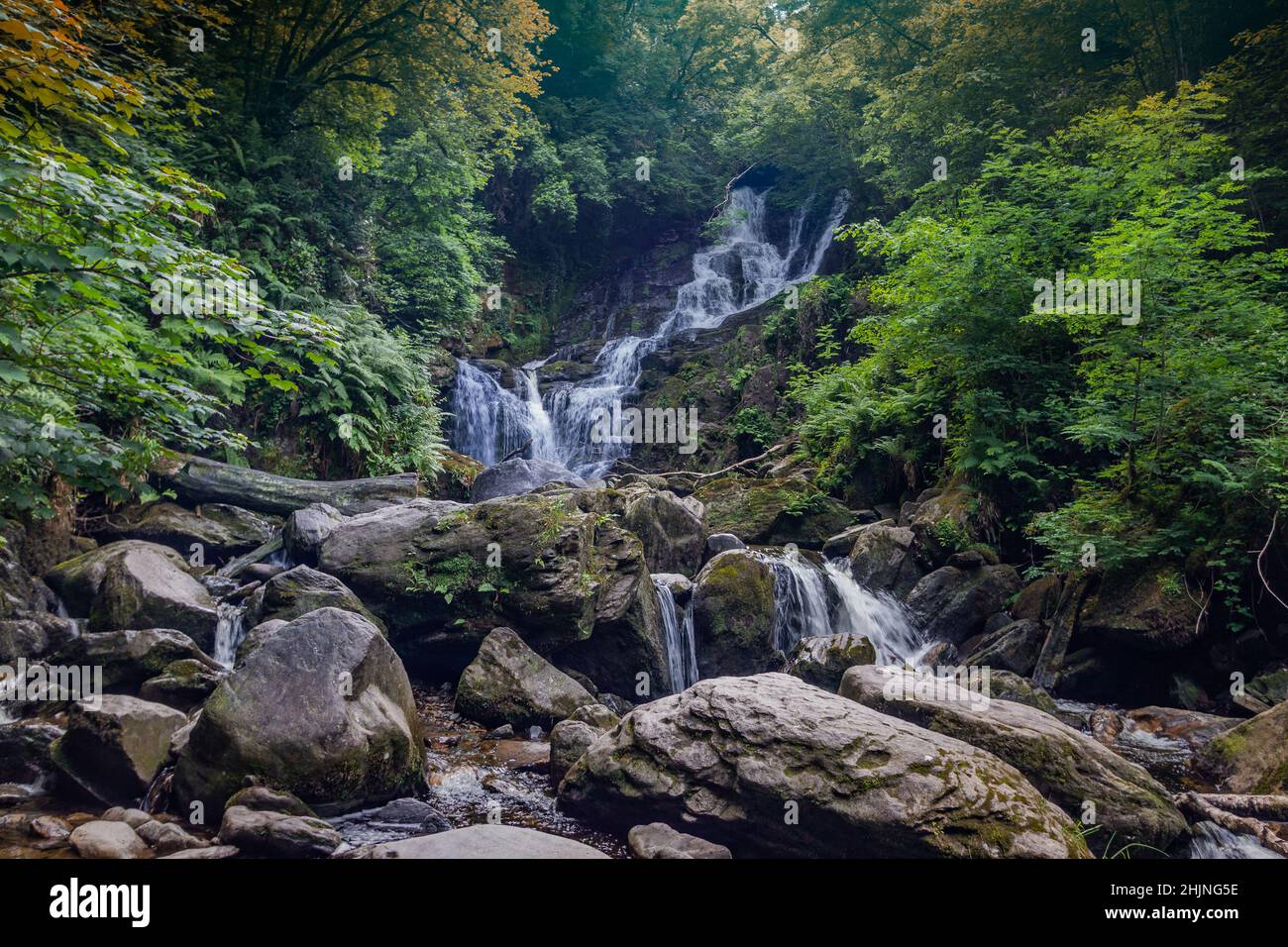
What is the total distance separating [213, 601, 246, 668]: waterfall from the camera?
7.42m

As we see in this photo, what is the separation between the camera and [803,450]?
592 inches

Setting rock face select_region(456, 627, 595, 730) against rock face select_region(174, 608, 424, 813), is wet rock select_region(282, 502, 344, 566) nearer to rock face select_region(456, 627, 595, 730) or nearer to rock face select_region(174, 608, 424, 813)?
rock face select_region(456, 627, 595, 730)

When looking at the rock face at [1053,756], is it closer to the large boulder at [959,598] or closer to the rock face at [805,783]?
the rock face at [805,783]

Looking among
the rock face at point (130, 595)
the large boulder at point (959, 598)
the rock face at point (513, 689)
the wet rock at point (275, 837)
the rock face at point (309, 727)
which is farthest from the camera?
the large boulder at point (959, 598)

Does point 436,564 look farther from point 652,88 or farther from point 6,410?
point 652,88

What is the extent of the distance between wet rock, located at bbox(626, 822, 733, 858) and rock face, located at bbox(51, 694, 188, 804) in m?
3.65

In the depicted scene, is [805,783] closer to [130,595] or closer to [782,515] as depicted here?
[130,595]

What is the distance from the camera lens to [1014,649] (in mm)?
9094

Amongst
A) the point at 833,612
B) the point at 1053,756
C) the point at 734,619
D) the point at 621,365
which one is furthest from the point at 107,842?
the point at 621,365

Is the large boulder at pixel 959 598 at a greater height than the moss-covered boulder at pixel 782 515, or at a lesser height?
lesser

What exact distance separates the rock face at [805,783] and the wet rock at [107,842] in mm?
2739

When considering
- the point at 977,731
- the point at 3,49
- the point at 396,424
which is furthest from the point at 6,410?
the point at 396,424

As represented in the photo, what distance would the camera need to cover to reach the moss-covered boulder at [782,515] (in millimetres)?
12867

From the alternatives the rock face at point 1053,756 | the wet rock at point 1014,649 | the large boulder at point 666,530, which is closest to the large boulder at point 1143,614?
the wet rock at point 1014,649
